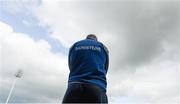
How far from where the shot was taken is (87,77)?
146 inches

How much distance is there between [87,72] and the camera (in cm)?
376

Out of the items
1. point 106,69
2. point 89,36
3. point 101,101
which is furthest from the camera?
point 89,36

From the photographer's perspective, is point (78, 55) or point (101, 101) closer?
point (101, 101)

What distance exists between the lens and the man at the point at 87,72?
142 inches

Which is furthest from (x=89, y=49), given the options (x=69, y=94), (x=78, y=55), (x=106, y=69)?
(x=69, y=94)

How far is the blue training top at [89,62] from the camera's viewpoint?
3.74 m

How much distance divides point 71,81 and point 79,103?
39 cm

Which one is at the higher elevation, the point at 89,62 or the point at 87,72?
the point at 89,62

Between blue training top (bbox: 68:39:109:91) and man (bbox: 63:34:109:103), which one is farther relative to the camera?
blue training top (bbox: 68:39:109:91)

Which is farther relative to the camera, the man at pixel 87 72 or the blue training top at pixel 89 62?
the blue training top at pixel 89 62

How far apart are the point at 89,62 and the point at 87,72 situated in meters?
0.18

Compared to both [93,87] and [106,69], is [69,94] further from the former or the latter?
[106,69]

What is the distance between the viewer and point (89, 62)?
12.6 feet

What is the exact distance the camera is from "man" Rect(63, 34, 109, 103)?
3.61m
